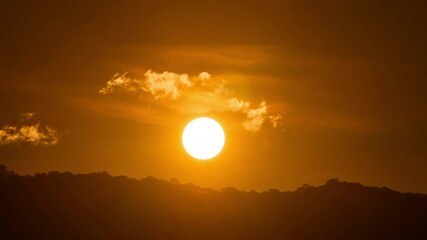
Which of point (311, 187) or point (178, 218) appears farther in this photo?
point (311, 187)

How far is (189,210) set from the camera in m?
97.3

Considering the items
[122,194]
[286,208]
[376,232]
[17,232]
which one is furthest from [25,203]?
[376,232]

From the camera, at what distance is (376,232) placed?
99.9 m

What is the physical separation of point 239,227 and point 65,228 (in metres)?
18.5

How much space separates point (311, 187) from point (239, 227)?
1087 centimetres

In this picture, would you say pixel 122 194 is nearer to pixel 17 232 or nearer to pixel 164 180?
pixel 164 180

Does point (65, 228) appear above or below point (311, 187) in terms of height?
below

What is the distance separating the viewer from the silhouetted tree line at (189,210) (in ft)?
301

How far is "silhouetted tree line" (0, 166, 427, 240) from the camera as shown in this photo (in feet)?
301

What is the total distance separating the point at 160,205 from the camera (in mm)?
96812

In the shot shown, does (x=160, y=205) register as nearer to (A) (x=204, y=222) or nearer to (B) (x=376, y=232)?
(A) (x=204, y=222)

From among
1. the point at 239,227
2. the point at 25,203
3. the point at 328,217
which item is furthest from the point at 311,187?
the point at 25,203

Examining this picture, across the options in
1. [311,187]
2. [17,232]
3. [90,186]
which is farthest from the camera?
[311,187]

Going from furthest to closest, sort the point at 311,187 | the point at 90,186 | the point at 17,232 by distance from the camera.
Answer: the point at 311,187 < the point at 90,186 < the point at 17,232
